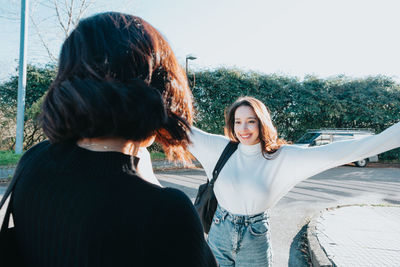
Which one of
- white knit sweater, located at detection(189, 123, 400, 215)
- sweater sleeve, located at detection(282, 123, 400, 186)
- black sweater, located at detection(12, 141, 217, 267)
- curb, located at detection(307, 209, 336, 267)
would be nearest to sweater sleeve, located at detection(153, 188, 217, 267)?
black sweater, located at detection(12, 141, 217, 267)

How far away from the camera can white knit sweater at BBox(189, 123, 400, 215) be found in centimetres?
188

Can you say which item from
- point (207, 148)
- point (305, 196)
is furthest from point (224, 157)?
point (305, 196)

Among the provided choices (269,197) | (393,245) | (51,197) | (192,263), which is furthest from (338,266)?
(51,197)

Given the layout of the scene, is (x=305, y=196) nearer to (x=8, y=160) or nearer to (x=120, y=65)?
(x=120, y=65)

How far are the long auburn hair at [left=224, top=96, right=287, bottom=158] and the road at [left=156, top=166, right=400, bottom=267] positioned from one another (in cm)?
195

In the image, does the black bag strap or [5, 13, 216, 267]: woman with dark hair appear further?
the black bag strap

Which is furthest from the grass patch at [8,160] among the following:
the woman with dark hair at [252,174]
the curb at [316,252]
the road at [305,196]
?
the curb at [316,252]

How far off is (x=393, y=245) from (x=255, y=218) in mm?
3233

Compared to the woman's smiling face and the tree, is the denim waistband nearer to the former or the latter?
the woman's smiling face

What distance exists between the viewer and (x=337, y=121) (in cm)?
1578

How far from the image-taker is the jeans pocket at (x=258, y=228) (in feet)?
6.61

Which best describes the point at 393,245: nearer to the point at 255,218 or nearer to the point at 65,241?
the point at 255,218

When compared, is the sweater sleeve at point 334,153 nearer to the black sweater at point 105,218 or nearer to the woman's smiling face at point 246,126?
the woman's smiling face at point 246,126

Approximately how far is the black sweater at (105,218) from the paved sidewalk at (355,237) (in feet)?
10.7
